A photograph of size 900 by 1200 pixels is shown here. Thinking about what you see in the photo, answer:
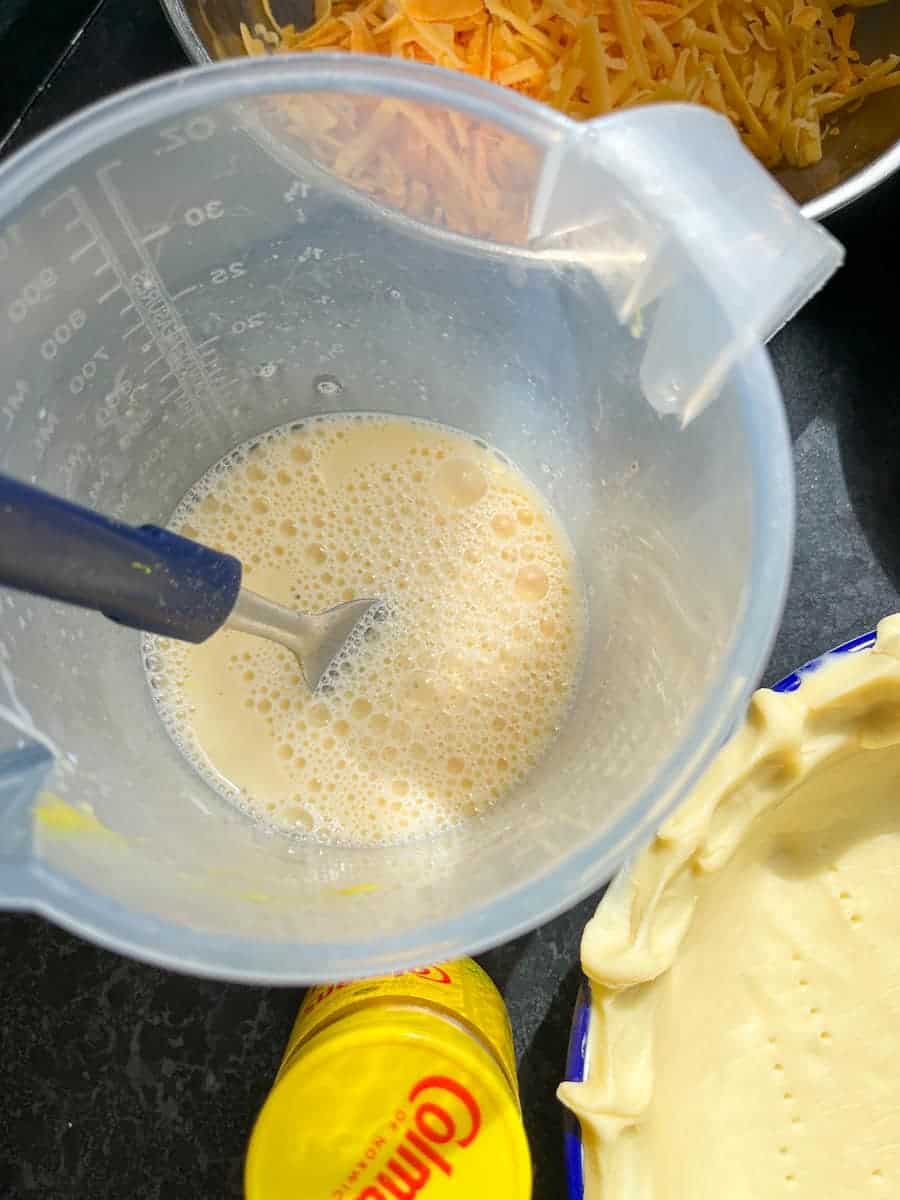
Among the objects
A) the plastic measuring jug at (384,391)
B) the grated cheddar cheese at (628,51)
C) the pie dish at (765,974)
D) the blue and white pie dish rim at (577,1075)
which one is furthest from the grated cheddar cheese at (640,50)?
the blue and white pie dish rim at (577,1075)

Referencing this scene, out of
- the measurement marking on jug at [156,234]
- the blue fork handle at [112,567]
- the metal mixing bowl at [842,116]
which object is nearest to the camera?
the blue fork handle at [112,567]

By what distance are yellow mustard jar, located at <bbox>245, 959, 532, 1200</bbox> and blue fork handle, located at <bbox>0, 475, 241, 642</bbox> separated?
0.62 ft

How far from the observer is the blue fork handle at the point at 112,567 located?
1.15 feet

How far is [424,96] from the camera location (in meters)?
0.41

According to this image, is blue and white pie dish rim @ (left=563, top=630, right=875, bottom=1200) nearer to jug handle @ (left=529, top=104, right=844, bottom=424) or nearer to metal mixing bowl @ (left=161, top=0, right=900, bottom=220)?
jug handle @ (left=529, top=104, right=844, bottom=424)

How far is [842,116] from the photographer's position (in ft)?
2.15

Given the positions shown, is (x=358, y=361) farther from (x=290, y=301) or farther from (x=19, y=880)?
(x=19, y=880)

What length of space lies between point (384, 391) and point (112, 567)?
9.9 inches

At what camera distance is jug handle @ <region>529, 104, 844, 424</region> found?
38cm

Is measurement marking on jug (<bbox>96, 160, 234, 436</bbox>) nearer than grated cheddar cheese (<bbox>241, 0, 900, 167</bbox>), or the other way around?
measurement marking on jug (<bbox>96, 160, 234, 436</bbox>)

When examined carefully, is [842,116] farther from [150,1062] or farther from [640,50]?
[150,1062]

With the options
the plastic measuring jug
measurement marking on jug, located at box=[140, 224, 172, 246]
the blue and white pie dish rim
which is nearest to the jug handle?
the plastic measuring jug

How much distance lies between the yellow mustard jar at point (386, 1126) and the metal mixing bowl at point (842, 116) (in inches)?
17.3

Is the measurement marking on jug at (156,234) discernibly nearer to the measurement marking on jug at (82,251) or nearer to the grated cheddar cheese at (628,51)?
the measurement marking on jug at (82,251)
